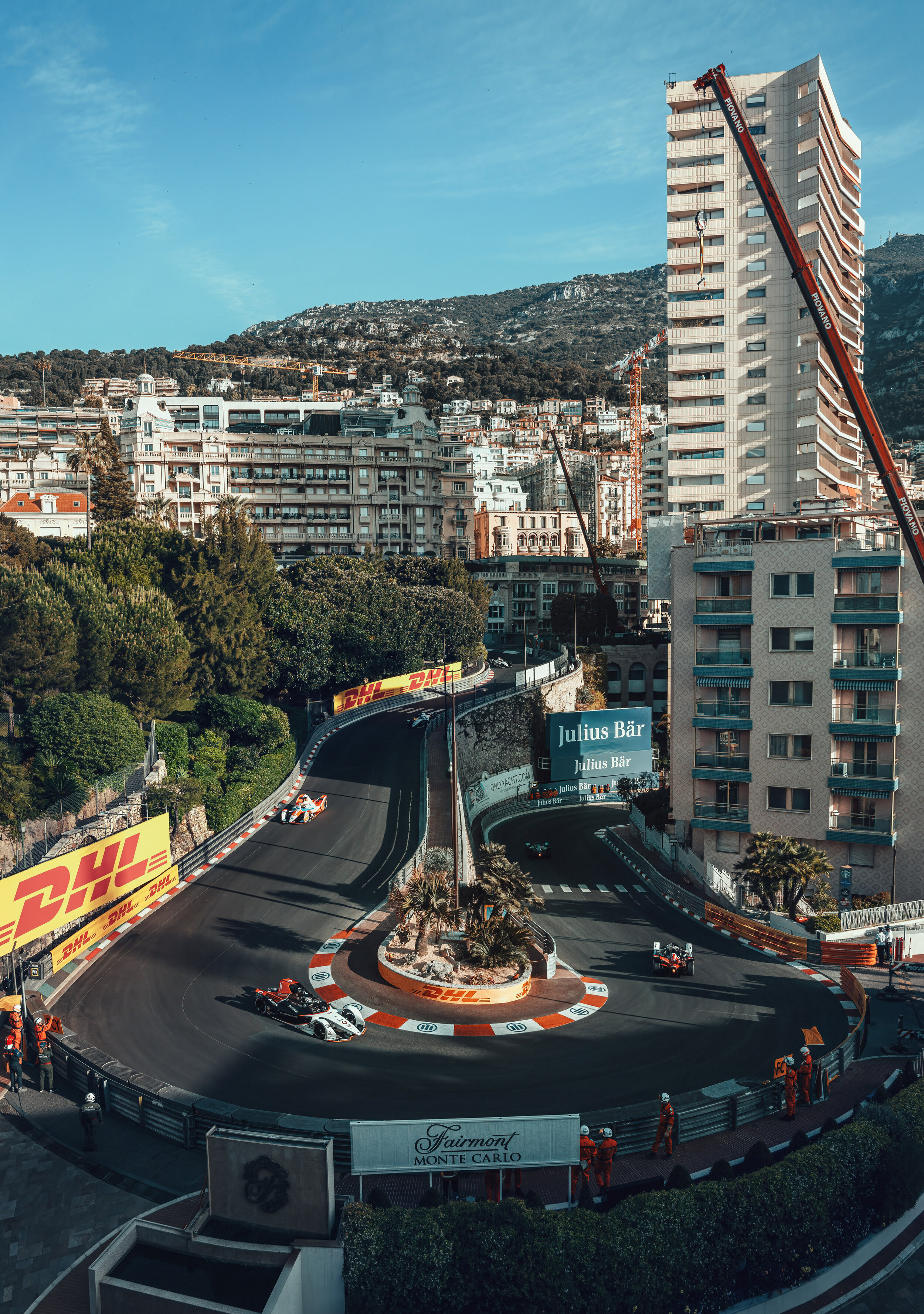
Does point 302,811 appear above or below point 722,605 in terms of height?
below

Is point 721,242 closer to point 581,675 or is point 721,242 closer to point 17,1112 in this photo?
point 581,675

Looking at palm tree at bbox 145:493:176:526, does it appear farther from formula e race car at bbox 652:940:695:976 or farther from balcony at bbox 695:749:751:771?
formula e race car at bbox 652:940:695:976

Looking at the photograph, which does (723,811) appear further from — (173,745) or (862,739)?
(173,745)

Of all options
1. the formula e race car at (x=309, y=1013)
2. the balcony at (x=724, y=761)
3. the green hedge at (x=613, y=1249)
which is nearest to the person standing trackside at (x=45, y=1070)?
the formula e race car at (x=309, y=1013)

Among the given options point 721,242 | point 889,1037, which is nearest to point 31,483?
point 721,242

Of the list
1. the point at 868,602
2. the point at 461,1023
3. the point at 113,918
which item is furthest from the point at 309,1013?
the point at 868,602

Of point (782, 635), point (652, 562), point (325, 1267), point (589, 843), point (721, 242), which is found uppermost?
point (721, 242)
